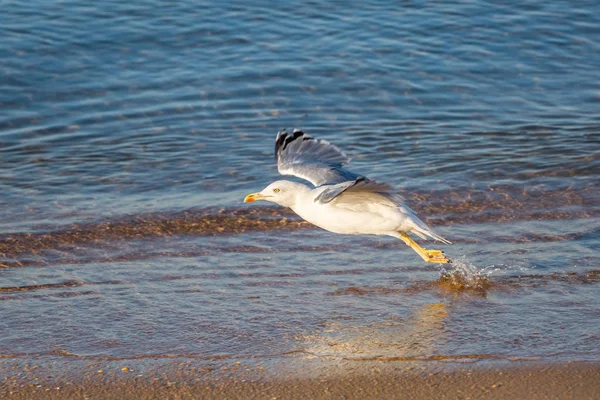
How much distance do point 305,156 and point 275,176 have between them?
2.25m

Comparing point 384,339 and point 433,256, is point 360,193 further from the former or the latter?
point 384,339

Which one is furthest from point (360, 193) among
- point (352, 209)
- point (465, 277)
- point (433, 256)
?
point (465, 277)

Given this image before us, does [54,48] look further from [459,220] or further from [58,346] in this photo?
[58,346]

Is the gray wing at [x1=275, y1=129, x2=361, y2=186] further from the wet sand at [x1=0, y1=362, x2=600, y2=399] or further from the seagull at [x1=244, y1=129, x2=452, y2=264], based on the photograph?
the wet sand at [x1=0, y1=362, x2=600, y2=399]

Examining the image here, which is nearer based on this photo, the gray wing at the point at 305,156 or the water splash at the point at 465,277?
the water splash at the point at 465,277

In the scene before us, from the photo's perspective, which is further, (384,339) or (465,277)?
(465,277)

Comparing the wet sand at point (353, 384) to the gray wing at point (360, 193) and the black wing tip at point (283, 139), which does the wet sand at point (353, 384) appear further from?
the black wing tip at point (283, 139)

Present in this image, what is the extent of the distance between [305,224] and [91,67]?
667 cm

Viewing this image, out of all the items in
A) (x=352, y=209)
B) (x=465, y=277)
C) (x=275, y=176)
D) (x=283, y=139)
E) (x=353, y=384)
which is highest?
(x=283, y=139)

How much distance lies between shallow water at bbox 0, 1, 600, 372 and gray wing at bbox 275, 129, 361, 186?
0.67 m

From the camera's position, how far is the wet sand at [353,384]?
523cm

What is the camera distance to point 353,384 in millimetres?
5359

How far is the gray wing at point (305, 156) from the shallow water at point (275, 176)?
2.19 ft

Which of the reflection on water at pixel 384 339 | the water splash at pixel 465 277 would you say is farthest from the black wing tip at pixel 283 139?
the reflection on water at pixel 384 339
